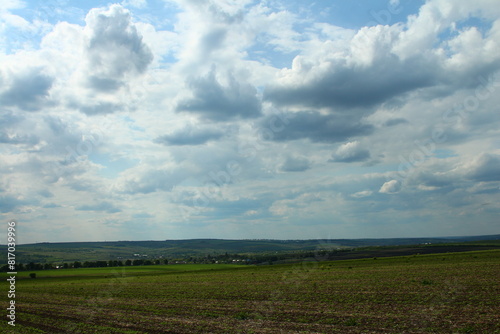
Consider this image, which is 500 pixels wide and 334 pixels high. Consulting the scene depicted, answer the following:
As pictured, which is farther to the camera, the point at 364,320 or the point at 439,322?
the point at 364,320

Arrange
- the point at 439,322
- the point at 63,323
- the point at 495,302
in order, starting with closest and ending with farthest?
the point at 439,322 < the point at 495,302 < the point at 63,323

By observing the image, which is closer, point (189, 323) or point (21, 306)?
point (189, 323)

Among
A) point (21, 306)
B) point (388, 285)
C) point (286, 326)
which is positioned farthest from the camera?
point (21, 306)

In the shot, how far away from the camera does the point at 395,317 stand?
2330 centimetres

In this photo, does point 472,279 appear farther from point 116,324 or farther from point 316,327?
point 116,324

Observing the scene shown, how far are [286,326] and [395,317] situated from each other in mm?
7013

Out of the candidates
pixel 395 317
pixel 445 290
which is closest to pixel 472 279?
pixel 445 290

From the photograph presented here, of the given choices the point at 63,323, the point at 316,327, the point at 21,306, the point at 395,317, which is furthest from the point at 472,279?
the point at 21,306

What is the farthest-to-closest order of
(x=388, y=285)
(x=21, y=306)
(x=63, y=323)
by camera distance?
(x=21, y=306), (x=388, y=285), (x=63, y=323)

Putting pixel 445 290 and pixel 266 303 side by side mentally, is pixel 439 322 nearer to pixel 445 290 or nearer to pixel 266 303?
pixel 445 290

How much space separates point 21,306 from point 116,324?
70.1 ft

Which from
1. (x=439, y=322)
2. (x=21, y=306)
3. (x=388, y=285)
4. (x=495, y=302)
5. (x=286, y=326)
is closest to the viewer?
(x=439, y=322)

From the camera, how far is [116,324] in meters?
26.7

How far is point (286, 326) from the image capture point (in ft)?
75.3
